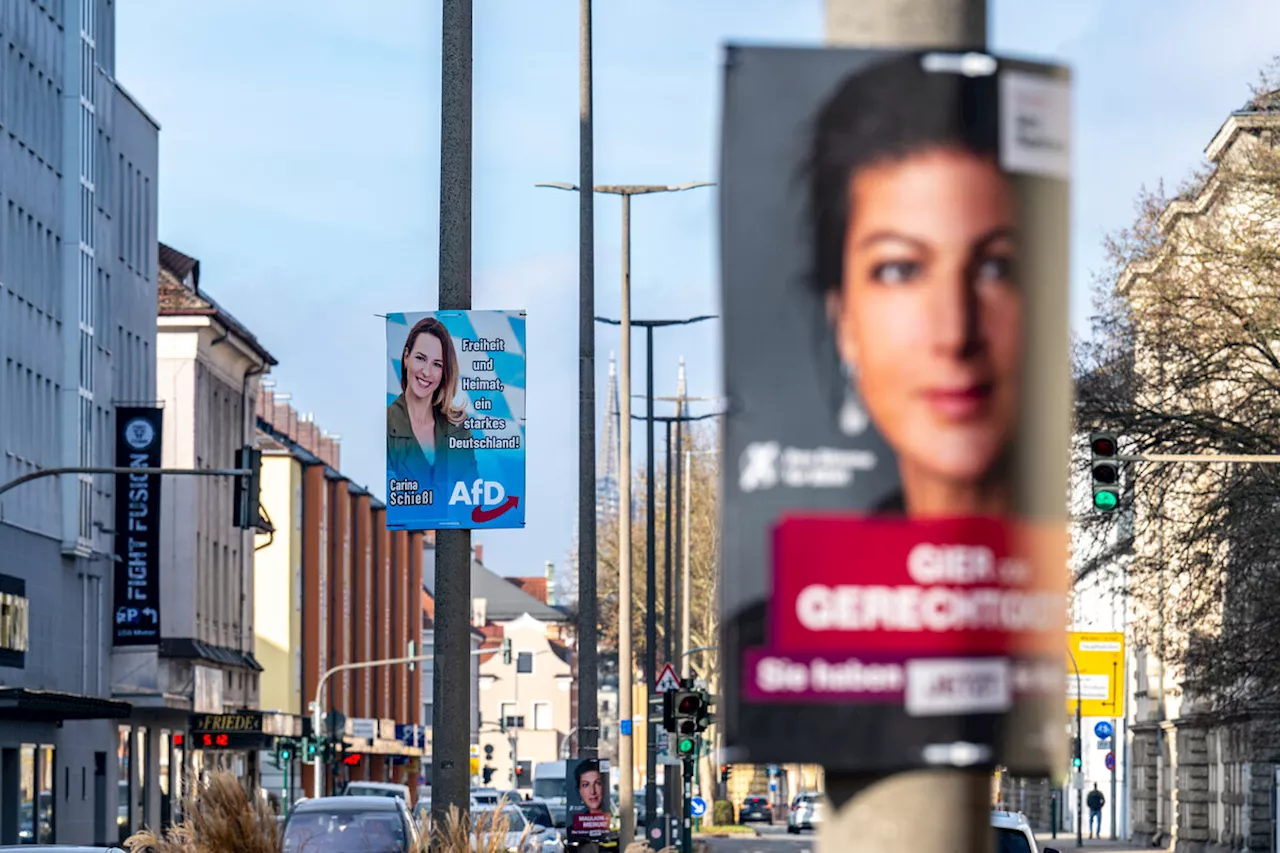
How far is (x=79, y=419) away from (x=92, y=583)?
415 centimetres

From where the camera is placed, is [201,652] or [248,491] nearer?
[248,491]

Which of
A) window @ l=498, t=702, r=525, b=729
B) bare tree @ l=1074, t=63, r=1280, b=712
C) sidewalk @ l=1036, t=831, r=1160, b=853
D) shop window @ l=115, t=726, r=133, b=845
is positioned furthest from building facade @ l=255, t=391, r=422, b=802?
window @ l=498, t=702, r=525, b=729

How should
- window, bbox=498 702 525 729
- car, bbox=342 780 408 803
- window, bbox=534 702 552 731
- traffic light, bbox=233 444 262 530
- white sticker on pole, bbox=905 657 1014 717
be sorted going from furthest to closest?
1. window, bbox=534 702 552 731
2. window, bbox=498 702 525 729
3. car, bbox=342 780 408 803
4. traffic light, bbox=233 444 262 530
5. white sticker on pole, bbox=905 657 1014 717

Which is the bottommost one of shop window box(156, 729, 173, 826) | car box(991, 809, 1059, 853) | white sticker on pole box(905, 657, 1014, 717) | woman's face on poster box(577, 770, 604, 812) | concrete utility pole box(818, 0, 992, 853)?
shop window box(156, 729, 173, 826)

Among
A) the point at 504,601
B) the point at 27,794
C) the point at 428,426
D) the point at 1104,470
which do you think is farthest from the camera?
the point at 504,601

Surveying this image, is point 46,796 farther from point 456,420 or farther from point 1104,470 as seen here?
point 456,420

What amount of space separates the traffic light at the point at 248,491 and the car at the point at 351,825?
646 centimetres

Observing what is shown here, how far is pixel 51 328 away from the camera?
5338cm

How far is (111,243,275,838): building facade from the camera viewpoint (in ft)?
212

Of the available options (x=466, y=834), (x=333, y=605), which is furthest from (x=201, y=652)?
(x=466, y=834)

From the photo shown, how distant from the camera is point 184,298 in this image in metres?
74.4

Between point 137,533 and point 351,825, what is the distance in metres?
33.5

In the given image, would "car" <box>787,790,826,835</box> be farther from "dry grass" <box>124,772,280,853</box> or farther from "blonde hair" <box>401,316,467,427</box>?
"dry grass" <box>124,772,280,853</box>

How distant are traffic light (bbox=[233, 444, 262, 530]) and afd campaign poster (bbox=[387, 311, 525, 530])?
13.8 meters
